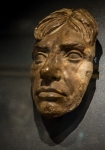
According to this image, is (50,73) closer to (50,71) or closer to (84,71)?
(50,71)

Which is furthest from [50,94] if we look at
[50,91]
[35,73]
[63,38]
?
[63,38]

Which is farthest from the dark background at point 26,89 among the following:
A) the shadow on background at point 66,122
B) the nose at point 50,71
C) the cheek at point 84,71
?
Answer: the nose at point 50,71

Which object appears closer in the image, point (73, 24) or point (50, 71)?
point (50, 71)

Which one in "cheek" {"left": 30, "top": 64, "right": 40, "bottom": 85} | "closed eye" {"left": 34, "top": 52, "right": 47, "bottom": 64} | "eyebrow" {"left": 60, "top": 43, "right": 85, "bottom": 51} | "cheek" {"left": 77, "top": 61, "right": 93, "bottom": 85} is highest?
"eyebrow" {"left": 60, "top": 43, "right": 85, "bottom": 51}

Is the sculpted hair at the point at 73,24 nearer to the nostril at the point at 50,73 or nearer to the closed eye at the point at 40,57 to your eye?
the closed eye at the point at 40,57

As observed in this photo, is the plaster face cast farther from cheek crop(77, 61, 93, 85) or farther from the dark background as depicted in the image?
the dark background

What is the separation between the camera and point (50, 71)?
1.04 meters

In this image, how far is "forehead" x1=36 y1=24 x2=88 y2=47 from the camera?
1.10 m

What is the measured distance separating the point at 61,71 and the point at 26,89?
0.32 metres

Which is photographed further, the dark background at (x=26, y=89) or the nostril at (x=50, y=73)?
the dark background at (x=26, y=89)

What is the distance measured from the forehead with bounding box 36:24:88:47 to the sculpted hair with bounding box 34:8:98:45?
0.02 m

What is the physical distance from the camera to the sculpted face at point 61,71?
→ 1.05m

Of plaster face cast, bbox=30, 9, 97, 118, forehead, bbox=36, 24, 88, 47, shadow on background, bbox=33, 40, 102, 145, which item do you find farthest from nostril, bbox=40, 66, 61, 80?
shadow on background, bbox=33, 40, 102, 145

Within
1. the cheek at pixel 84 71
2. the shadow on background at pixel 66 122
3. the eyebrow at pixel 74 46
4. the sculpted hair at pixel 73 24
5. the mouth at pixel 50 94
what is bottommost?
the shadow on background at pixel 66 122
